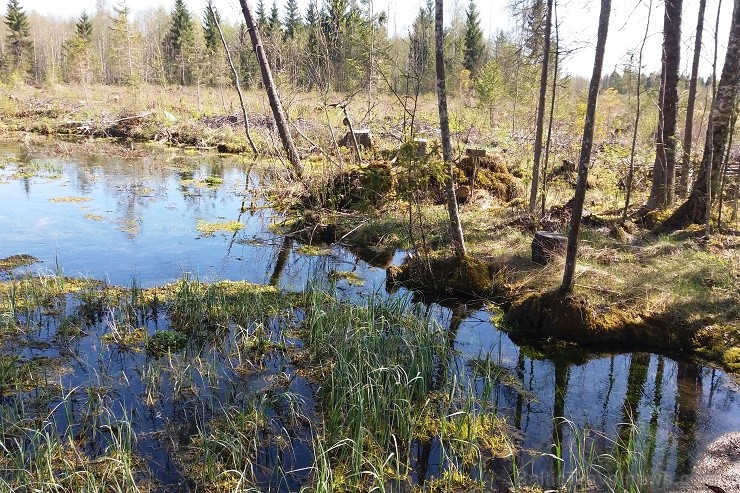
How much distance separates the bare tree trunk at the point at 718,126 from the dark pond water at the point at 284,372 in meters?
3.88

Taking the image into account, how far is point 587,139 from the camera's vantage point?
5.23 metres

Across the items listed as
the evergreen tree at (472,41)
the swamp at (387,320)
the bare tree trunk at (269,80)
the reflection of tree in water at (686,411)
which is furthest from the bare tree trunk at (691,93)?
the evergreen tree at (472,41)

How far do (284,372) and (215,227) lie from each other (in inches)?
238

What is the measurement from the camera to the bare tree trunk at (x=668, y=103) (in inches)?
361

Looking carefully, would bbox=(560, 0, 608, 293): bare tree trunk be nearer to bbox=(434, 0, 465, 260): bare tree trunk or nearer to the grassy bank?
the grassy bank

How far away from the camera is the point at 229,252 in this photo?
29.1 ft

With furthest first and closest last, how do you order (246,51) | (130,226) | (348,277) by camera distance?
(246,51), (130,226), (348,277)

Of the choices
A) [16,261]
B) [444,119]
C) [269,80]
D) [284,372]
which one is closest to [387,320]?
[284,372]

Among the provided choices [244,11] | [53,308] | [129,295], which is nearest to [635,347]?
[129,295]

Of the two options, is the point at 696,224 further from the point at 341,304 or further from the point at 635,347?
the point at 341,304

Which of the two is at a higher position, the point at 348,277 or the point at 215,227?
the point at 215,227

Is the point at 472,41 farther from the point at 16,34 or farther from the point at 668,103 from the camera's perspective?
the point at 16,34

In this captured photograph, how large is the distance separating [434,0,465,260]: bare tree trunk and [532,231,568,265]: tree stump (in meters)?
1.01

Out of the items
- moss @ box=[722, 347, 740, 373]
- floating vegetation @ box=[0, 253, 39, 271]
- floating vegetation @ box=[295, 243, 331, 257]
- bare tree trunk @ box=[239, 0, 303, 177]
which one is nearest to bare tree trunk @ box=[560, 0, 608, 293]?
moss @ box=[722, 347, 740, 373]
